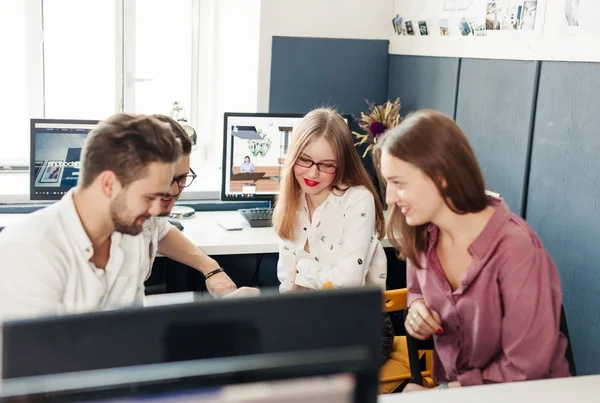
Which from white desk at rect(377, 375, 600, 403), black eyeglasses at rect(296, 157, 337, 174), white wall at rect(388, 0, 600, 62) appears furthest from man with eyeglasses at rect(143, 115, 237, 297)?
white wall at rect(388, 0, 600, 62)

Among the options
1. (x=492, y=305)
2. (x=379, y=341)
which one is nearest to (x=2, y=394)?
(x=379, y=341)

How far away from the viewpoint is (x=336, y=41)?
11.0 feet

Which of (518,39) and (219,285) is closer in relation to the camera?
(219,285)

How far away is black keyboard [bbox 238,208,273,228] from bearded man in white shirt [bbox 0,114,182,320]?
1.48m

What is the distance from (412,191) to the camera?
1.52 m

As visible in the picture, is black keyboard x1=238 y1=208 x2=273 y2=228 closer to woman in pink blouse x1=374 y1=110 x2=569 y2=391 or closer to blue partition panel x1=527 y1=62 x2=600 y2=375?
blue partition panel x1=527 y1=62 x2=600 y2=375

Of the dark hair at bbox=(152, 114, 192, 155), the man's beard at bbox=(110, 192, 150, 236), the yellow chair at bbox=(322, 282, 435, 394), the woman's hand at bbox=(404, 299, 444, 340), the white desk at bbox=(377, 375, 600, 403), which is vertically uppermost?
the dark hair at bbox=(152, 114, 192, 155)

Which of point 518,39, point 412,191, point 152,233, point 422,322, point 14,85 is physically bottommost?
point 422,322

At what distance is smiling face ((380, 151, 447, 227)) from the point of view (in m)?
1.50

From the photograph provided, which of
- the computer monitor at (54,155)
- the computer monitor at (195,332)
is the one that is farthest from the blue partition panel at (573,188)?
the computer monitor at (54,155)

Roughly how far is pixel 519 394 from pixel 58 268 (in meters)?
0.95

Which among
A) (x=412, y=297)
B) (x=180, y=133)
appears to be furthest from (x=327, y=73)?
(x=412, y=297)

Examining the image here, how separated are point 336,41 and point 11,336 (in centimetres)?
290

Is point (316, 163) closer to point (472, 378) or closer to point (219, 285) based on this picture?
point (219, 285)
